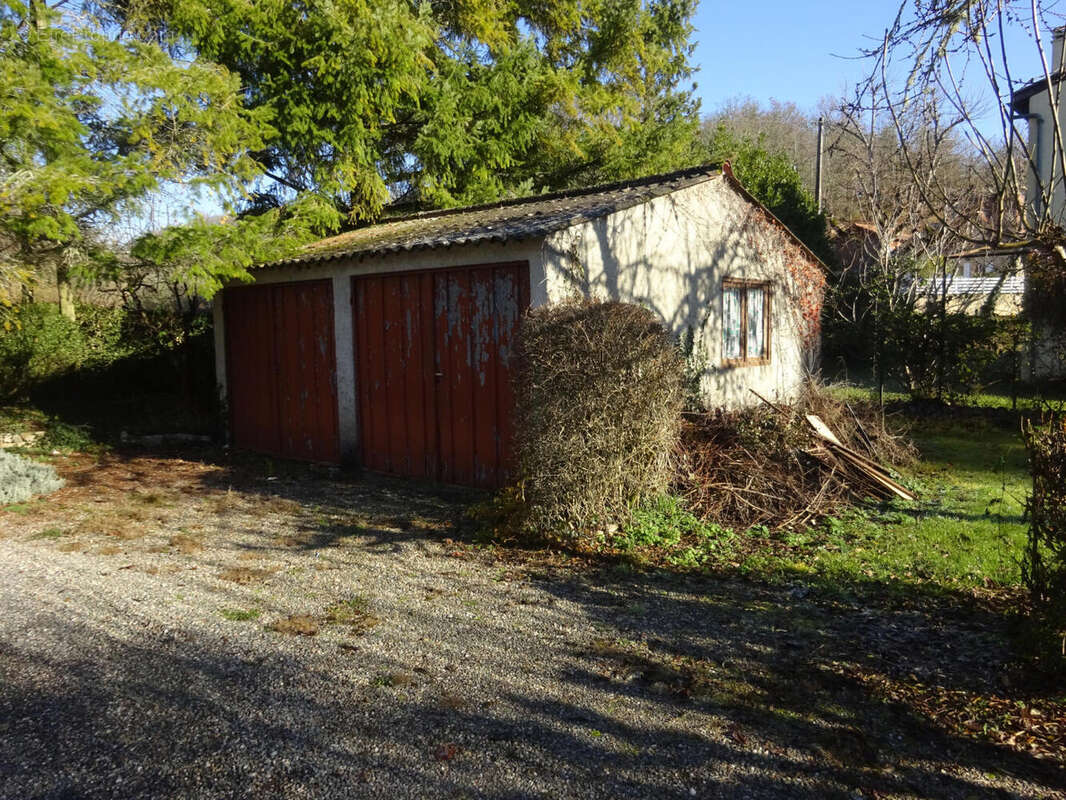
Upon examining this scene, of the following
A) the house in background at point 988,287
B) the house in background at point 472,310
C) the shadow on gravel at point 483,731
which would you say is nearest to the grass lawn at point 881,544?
the shadow on gravel at point 483,731

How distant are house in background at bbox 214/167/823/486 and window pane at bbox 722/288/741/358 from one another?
0.12 ft

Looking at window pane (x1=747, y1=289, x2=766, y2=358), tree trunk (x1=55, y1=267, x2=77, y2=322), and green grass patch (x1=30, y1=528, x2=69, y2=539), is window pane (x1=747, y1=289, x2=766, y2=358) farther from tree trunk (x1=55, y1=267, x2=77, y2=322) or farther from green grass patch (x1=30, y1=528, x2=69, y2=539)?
tree trunk (x1=55, y1=267, x2=77, y2=322)

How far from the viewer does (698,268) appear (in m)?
9.98

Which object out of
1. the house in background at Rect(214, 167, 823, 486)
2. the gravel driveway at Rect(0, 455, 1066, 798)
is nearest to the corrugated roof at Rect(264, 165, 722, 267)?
the house in background at Rect(214, 167, 823, 486)

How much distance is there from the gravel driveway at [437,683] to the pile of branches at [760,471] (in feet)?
5.39

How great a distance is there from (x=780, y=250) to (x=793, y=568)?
7557mm

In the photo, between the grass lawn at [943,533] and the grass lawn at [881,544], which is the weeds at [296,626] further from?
the grass lawn at [943,533]

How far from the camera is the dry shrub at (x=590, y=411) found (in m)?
5.95

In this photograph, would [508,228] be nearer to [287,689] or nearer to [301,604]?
[301,604]

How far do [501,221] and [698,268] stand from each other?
279cm

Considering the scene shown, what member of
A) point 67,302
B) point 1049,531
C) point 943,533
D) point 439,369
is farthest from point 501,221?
point 67,302

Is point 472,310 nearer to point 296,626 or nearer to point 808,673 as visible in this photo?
point 296,626

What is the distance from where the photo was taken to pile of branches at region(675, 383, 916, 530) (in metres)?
6.84

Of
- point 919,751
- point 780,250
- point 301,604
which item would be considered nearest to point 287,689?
point 301,604
